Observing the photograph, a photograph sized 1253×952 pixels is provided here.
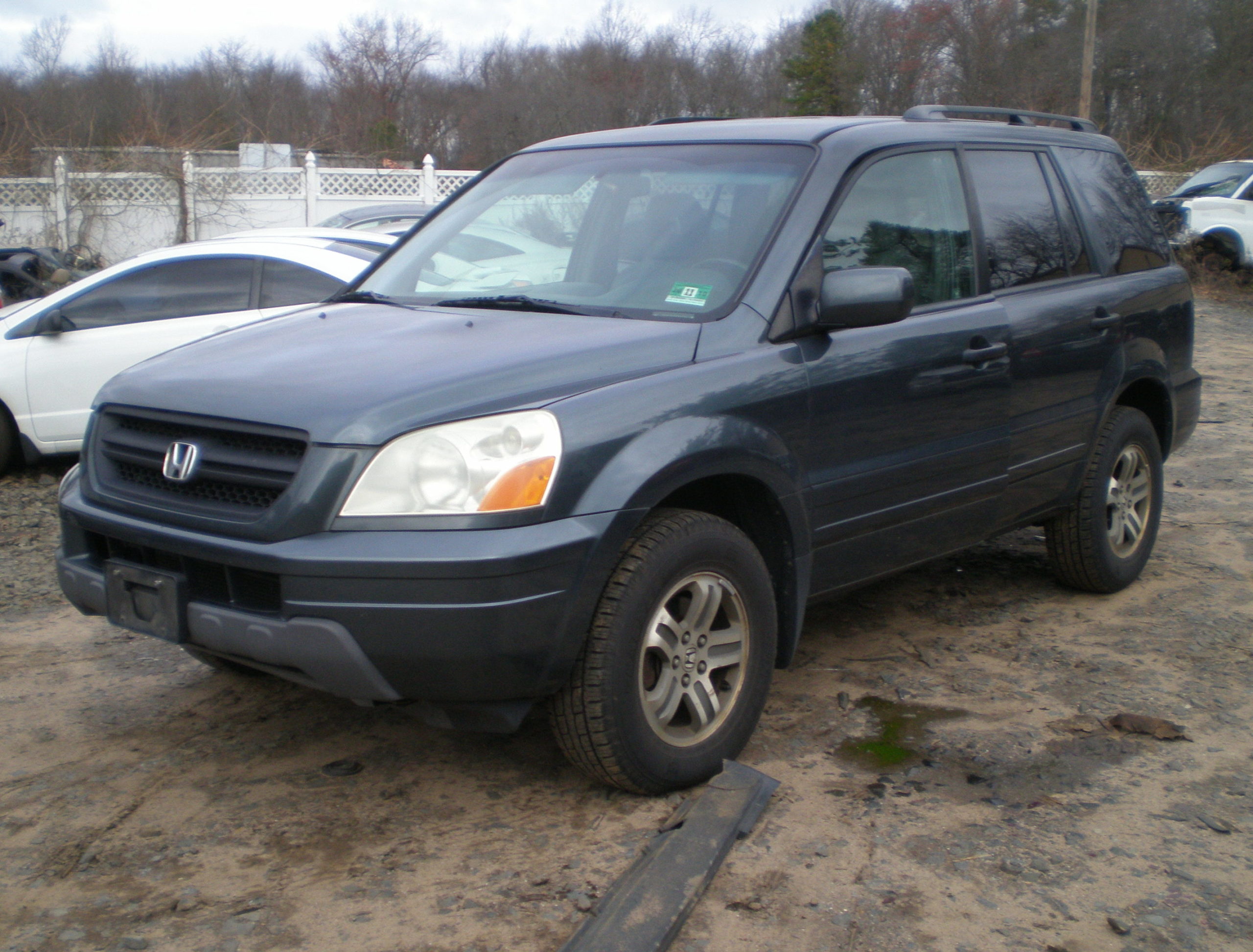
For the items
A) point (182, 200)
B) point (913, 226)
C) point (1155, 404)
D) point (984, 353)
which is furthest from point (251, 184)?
point (984, 353)

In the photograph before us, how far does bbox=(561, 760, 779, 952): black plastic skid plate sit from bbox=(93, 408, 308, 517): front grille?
47.9 inches

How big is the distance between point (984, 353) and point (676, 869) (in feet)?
→ 6.89

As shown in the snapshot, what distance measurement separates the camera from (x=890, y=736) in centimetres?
365

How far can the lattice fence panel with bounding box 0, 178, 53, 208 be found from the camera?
19578mm

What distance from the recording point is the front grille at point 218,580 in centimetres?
278

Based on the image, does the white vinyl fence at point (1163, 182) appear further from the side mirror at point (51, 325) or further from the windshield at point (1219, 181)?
the side mirror at point (51, 325)

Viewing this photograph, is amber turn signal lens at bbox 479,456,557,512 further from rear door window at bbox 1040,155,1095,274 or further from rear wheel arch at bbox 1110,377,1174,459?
rear wheel arch at bbox 1110,377,1174,459

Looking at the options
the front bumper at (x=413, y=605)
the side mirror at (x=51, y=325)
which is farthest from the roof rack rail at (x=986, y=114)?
the side mirror at (x=51, y=325)

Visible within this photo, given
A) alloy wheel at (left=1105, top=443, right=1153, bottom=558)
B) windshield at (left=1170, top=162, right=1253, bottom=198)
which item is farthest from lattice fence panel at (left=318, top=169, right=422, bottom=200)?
alloy wheel at (left=1105, top=443, right=1153, bottom=558)

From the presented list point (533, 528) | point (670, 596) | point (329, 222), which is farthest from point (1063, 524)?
point (329, 222)

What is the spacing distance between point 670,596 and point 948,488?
53.6 inches

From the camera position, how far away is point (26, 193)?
19.7 meters

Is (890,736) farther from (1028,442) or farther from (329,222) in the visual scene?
(329,222)

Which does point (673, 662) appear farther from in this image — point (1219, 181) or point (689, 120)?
point (1219, 181)
